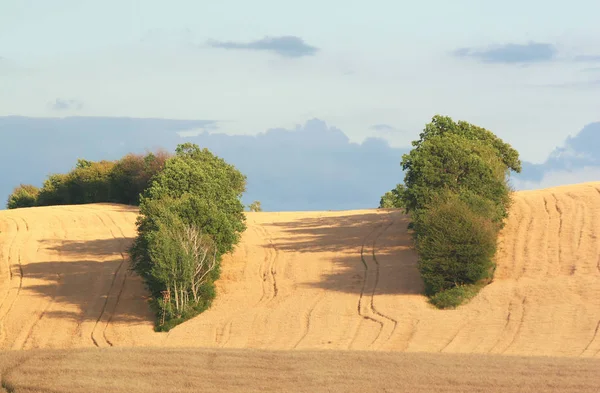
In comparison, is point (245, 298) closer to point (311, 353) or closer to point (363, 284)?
point (363, 284)

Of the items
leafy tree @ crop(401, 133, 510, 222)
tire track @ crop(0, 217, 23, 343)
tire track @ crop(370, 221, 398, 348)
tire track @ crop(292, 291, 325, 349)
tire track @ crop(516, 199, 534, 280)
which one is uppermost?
leafy tree @ crop(401, 133, 510, 222)

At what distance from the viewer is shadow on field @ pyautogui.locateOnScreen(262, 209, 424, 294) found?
178 feet

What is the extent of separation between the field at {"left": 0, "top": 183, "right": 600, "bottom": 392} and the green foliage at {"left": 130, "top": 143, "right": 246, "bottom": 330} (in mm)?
1462

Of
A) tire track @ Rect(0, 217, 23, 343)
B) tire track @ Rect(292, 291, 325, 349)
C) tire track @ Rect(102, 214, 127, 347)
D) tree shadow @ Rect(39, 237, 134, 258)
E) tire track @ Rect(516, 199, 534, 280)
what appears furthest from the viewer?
tree shadow @ Rect(39, 237, 134, 258)

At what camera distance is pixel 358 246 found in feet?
209

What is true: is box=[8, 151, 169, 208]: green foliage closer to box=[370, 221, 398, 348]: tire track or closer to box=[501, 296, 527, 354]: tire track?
box=[370, 221, 398, 348]: tire track

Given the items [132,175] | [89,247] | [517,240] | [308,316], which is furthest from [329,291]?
[132,175]

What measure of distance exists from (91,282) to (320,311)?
55.0 ft

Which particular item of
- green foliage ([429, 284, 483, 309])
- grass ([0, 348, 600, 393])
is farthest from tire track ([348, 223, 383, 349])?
grass ([0, 348, 600, 393])

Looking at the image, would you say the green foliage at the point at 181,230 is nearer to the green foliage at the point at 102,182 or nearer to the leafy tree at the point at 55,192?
the green foliage at the point at 102,182

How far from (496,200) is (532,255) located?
4.43 metres

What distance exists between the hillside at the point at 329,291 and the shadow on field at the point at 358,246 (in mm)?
136

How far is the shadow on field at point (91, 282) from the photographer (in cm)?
5272

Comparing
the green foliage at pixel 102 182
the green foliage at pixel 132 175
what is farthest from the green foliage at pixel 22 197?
the green foliage at pixel 132 175
